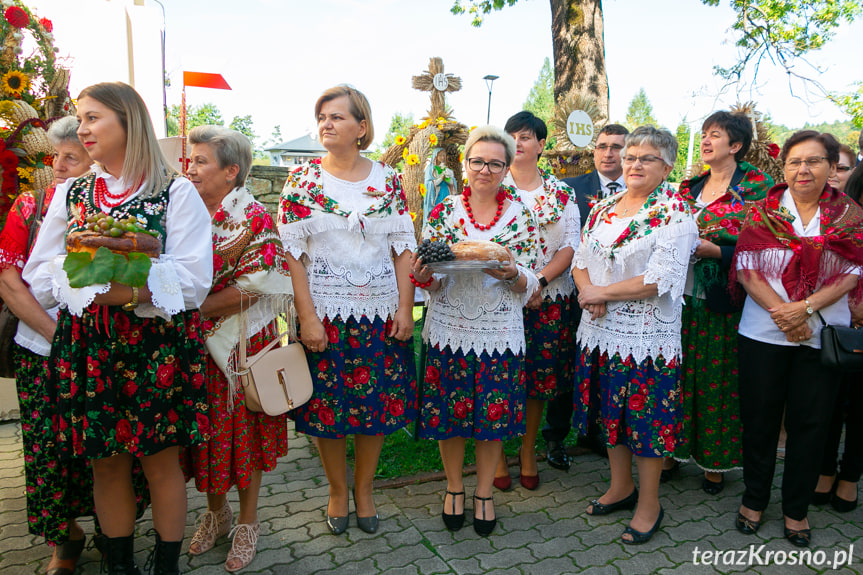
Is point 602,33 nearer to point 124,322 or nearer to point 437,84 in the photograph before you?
point 437,84

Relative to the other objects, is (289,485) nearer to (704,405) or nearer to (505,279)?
(505,279)

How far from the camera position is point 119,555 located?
2.32 metres

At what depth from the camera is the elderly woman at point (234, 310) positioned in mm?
2557

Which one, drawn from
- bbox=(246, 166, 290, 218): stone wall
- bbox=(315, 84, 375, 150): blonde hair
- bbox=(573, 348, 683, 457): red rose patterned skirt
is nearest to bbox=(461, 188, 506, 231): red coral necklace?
bbox=(315, 84, 375, 150): blonde hair

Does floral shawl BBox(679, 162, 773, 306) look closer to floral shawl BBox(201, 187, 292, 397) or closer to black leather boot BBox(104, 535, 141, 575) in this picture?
floral shawl BBox(201, 187, 292, 397)

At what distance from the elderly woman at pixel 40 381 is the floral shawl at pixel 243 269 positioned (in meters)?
0.65

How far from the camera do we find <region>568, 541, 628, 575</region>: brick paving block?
9.22 ft

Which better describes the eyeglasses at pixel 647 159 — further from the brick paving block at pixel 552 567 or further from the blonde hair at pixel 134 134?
the blonde hair at pixel 134 134

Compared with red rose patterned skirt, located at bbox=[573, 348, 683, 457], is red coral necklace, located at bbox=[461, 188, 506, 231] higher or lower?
higher

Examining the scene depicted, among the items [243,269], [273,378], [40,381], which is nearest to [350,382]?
[273,378]

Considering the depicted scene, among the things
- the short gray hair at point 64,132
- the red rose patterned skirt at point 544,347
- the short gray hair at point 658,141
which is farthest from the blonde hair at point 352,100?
the red rose patterned skirt at point 544,347

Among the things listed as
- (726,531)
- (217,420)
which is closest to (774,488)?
(726,531)

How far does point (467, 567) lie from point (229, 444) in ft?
4.24

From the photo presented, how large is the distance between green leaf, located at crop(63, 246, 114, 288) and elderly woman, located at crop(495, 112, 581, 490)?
2196 mm
